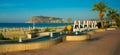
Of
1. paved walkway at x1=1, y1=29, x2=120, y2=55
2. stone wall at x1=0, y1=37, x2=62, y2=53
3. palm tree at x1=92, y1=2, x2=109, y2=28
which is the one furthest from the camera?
palm tree at x1=92, y1=2, x2=109, y2=28

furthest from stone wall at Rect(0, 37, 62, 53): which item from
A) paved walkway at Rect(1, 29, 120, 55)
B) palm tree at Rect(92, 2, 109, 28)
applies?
palm tree at Rect(92, 2, 109, 28)

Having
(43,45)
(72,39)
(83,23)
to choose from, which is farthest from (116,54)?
(83,23)

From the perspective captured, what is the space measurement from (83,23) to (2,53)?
30.9 m

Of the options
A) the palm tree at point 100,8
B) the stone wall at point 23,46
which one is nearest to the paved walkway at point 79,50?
the stone wall at point 23,46

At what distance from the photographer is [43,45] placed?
1402 cm

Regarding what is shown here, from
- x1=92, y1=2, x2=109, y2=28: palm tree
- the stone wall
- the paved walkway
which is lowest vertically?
the paved walkway

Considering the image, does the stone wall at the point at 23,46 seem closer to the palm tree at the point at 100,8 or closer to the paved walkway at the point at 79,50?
the paved walkway at the point at 79,50

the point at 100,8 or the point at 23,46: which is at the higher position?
the point at 100,8

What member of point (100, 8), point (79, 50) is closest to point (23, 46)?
point (79, 50)

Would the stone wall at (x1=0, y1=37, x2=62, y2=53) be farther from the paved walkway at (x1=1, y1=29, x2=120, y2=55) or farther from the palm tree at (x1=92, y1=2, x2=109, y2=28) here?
the palm tree at (x1=92, y1=2, x2=109, y2=28)

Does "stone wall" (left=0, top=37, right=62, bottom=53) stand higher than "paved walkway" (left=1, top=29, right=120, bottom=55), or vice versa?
"stone wall" (left=0, top=37, right=62, bottom=53)

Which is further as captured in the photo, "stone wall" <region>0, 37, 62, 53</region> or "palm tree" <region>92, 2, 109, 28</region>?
"palm tree" <region>92, 2, 109, 28</region>

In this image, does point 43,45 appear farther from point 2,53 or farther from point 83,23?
point 83,23

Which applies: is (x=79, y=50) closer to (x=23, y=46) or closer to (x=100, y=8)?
(x=23, y=46)
